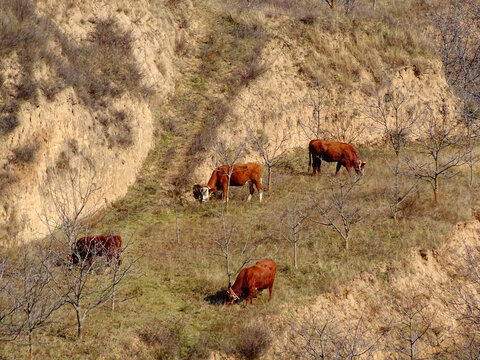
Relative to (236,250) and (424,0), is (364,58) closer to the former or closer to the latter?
(424,0)

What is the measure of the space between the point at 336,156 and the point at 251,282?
13.5m

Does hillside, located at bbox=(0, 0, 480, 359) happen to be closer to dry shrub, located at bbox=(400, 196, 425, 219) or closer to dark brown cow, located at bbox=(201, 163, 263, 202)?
dry shrub, located at bbox=(400, 196, 425, 219)

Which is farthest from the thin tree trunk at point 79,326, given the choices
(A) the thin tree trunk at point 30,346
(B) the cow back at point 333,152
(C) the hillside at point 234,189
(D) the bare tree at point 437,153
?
(B) the cow back at point 333,152

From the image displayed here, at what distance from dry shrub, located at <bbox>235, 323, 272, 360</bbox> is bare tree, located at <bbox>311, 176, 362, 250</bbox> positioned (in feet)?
21.9

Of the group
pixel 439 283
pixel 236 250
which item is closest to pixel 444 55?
pixel 439 283

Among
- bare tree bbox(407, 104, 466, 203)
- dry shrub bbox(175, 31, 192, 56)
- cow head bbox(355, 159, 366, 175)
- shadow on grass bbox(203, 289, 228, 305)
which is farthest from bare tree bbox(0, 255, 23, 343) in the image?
dry shrub bbox(175, 31, 192, 56)

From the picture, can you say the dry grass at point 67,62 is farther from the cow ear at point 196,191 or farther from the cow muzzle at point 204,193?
the cow muzzle at point 204,193

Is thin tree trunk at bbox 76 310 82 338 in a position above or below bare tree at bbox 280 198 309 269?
below

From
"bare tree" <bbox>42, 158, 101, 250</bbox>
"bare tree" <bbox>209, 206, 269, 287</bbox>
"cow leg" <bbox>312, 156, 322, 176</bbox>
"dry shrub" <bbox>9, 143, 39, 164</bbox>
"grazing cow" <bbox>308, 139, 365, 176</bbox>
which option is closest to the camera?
"bare tree" <bbox>209, 206, 269, 287</bbox>

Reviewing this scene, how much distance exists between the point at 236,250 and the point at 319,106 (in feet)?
54.6

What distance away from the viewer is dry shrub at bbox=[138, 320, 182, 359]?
16.0 m

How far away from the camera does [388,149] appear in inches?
1396

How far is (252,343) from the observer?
1630cm

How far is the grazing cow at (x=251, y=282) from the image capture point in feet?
59.4
